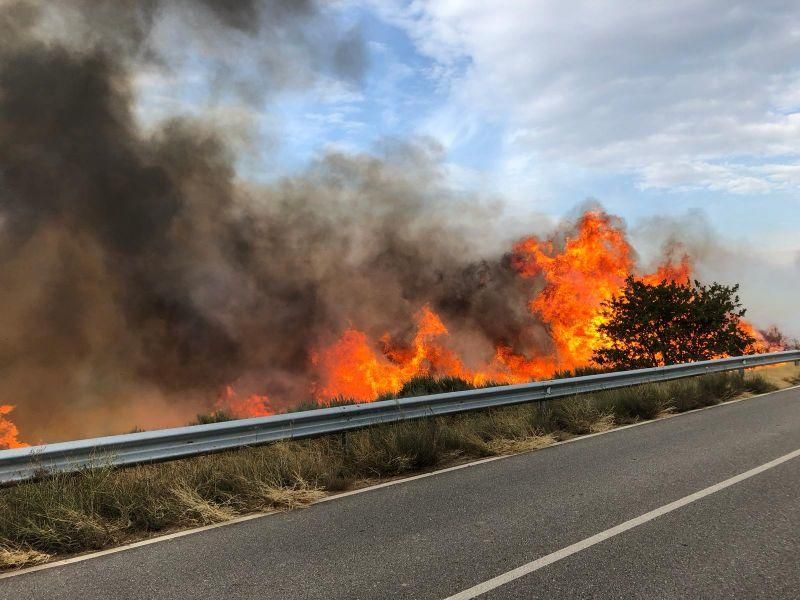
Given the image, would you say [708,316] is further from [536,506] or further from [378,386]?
[378,386]

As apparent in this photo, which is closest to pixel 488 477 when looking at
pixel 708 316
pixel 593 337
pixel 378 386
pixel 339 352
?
pixel 708 316

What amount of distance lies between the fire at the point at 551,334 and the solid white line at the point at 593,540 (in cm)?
1976

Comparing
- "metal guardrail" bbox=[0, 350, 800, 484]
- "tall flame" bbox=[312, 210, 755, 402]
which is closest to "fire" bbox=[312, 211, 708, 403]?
"tall flame" bbox=[312, 210, 755, 402]

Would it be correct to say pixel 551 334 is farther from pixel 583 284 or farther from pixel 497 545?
pixel 497 545

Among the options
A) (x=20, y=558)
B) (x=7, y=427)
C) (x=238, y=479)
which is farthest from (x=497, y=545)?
(x=7, y=427)

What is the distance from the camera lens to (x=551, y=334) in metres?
47.2

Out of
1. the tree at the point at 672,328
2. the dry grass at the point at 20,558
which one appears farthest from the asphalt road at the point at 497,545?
the tree at the point at 672,328

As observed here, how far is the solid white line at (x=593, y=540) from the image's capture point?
3391mm

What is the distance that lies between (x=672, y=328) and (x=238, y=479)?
20738 mm

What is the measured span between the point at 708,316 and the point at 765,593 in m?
21.1

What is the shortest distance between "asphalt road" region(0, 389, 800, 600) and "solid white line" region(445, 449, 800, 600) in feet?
0.16

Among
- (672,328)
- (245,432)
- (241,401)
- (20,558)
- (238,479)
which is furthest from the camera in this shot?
(241,401)

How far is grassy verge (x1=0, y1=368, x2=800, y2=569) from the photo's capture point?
4.39 metres

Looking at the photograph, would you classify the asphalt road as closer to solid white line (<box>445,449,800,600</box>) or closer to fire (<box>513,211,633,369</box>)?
solid white line (<box>445,449,800,600</box>)
